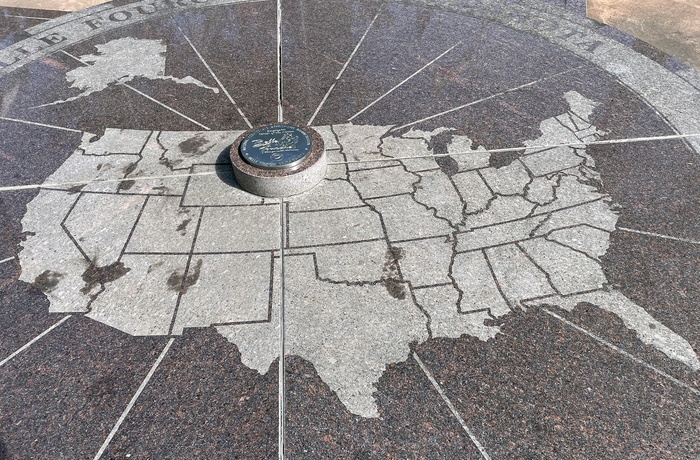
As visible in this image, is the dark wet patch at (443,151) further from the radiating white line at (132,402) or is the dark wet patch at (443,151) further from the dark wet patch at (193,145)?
the radiating white line at (132,402)

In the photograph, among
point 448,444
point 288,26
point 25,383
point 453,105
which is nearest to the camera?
point 448,444

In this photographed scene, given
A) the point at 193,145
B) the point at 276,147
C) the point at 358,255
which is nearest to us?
the point at 358,255

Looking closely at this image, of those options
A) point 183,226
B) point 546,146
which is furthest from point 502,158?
point 183,226

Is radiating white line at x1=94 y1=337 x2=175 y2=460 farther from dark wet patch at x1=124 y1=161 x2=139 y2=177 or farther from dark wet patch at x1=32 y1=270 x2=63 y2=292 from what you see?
dark wet patch at x1=124 y1=161 x2=139 y2=177

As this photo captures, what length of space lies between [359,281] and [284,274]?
59 cm

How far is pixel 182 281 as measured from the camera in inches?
158

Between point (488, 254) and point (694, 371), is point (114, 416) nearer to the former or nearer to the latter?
point (488, 254)

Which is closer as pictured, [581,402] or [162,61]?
[581,402]

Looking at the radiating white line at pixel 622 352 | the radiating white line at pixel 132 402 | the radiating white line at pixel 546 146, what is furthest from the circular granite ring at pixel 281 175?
the radiating white line at pixel 622 352

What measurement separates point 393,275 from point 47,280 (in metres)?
2.71

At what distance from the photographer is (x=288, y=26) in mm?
7605

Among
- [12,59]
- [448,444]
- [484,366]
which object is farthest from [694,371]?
[12,59]

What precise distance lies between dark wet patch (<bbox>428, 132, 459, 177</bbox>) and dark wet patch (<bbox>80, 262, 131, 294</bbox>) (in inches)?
118

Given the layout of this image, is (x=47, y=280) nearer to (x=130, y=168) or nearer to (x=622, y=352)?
(x=130, y=168)
